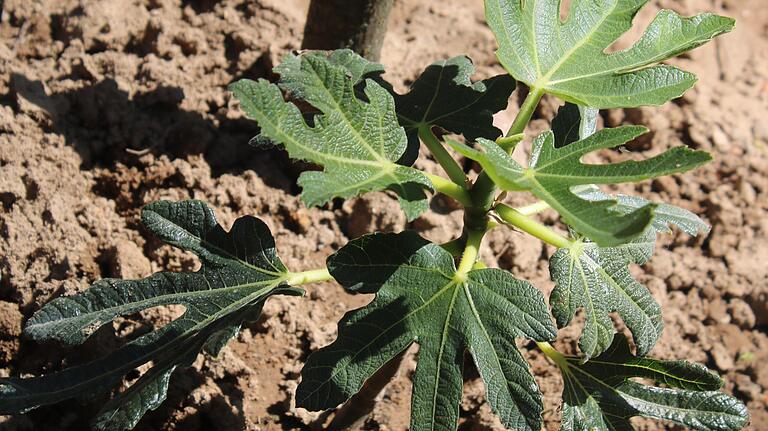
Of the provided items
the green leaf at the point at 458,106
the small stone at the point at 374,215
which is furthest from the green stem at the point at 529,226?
the small stone at the point at 374,215

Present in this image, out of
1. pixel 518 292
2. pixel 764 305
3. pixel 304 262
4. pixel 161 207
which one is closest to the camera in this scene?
pixel 518 292

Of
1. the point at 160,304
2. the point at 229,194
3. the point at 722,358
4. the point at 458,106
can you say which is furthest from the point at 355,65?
the point at 722,358

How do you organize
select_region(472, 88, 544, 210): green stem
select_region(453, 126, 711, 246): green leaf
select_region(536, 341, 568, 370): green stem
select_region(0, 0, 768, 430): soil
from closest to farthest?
1. select_region(453, 126, 711, 246): green leaf
2. select_region(472, 88, 544, 210): green stem
3. select_region(536, 341, 568, 370): green stem
4. select_region(0, 0, 768, 430): soil

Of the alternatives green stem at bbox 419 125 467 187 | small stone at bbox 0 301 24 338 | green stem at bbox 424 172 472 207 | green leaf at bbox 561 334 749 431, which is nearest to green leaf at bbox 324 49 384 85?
Answer: green stem at bbox 419 125 467 187

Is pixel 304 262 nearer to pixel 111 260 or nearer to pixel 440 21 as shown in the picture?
pixel 111 260

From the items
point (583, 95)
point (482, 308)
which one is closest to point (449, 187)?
point (482, 308)

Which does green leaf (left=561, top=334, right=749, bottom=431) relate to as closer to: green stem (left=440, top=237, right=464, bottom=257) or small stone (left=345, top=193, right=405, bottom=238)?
green stem (left=440, top=237, right=464, bottom=257)

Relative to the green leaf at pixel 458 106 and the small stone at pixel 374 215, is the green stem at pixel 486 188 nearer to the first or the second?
the green leaf at pixel 458 106

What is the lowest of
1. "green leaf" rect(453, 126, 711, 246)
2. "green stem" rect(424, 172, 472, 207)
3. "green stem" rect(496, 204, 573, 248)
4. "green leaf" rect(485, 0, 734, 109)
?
"green stem" rect(496, 204, 573, 248)
